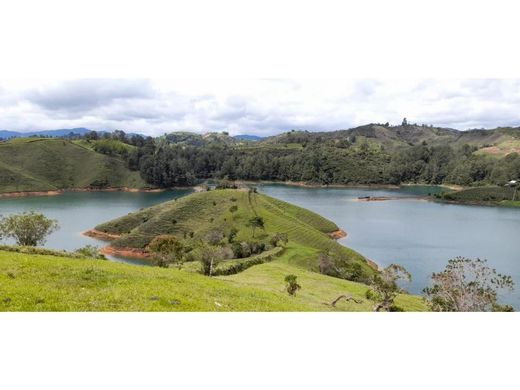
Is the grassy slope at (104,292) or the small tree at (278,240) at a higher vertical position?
the grassy slope at (104,292)

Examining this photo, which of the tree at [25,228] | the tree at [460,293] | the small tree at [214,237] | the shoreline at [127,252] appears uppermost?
the tree at [460,293]

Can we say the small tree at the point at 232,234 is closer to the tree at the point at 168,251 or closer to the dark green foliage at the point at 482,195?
the tree at the point at 168,251

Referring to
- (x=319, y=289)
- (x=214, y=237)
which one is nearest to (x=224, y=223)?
(x=214, y=237)

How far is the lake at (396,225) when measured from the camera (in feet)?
265

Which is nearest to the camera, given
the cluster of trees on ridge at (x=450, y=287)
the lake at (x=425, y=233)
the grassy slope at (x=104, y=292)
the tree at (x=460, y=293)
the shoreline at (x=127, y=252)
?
the grassy slope at (x=104, y=292)

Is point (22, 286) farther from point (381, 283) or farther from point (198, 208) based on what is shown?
point (198, 208)

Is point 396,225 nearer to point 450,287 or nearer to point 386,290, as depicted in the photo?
point 386,290

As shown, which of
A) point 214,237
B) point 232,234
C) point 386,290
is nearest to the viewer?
point 386,290

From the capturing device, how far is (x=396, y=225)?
4569 inches

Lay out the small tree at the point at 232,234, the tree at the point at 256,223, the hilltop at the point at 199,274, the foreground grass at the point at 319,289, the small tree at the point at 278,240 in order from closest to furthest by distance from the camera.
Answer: the hilltop at the point at 199,274
the foreground grass at the point at 319,289
the small tree at the point at 278,240
the small tree at the point at 232,234
the tree at the point at 256,223

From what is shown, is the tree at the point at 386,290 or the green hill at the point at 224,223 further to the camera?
the green hill at the point at 224,223

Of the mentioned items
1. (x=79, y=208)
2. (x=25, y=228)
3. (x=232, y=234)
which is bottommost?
(x=232, y=234)

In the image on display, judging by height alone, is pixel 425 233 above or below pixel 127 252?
above

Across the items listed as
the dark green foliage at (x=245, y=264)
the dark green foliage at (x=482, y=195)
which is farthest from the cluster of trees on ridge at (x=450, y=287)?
the dark green foliage at (x=482, y=195)
